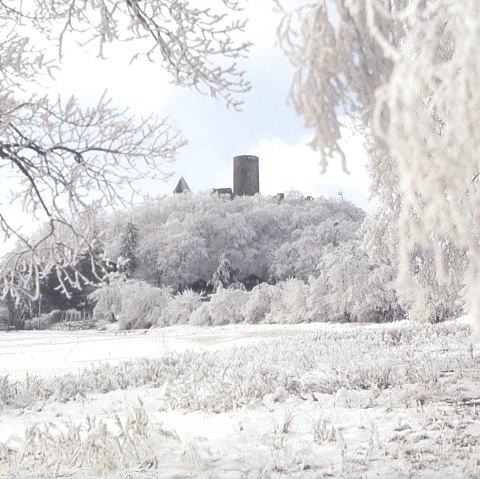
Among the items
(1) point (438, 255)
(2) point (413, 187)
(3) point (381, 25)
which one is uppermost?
(3) point (381, 25)

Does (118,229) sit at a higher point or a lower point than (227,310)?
higher

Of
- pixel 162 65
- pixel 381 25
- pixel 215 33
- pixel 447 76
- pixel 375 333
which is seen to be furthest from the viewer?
pixel 375 333

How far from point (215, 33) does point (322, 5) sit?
9.75ft

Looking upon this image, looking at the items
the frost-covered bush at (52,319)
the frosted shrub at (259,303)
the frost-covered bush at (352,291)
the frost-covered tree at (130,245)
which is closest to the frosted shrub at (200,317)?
the frosted shrub at (259,303)

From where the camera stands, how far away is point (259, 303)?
2656 centimetres

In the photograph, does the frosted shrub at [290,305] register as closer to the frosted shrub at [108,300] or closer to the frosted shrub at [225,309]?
the frosted shrub at [225,309]

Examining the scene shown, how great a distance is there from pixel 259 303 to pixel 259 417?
67.8ft

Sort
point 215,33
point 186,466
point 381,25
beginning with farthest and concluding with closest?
1. point 215,33
2. point 186,466
3. point 381,25

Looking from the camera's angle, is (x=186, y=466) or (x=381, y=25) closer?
(x=381, y=25)

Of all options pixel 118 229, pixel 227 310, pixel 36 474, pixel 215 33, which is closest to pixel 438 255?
pixel 36 474

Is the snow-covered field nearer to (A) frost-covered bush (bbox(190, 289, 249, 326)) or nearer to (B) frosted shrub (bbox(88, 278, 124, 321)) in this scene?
(A) frost-covered bush (bbox(190, 289, 249, 326))

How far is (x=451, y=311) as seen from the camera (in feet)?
62.7

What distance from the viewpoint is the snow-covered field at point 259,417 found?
4332mm

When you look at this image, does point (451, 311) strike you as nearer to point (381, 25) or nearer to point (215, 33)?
point (215, 33)
